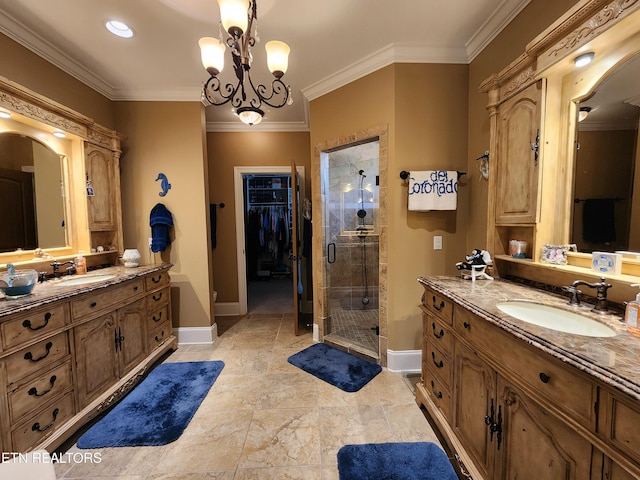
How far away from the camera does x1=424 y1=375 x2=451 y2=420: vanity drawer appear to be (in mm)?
1591

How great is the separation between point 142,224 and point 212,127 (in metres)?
1.76

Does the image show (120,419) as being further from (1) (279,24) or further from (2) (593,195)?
Answer: (2) (593,195)

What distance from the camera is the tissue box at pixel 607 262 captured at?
1.22 meters

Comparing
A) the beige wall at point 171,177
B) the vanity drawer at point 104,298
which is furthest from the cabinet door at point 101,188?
the vanity drawer at point 104,298

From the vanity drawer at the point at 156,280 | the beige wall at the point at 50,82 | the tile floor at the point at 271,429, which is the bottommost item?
the tile floor at the point at 271,429

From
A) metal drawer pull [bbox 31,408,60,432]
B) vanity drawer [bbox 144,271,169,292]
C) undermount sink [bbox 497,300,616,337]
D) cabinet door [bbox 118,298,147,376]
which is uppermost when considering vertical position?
undermount sink [bbox 497,300,616,337]

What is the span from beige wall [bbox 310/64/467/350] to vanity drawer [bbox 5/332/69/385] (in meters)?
2.40

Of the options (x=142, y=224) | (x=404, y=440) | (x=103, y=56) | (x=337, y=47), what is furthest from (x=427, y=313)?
(x=103, y=56)

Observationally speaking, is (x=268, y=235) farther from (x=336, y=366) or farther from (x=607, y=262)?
(x=607, y=262)

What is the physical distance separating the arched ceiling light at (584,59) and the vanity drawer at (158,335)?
3.62m

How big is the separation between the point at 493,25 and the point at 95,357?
376 cm

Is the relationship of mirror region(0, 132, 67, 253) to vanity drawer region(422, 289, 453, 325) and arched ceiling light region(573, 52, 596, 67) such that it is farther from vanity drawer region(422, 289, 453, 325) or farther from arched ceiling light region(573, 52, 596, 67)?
arched ceiling light region(573, 52, 596, 67)

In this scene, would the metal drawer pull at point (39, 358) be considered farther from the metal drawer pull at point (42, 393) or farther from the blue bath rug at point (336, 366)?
the blue bath rug at point (336, 366)

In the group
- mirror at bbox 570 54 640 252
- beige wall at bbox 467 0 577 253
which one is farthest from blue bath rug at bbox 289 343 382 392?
mirror at bbox 570 54 640 252
